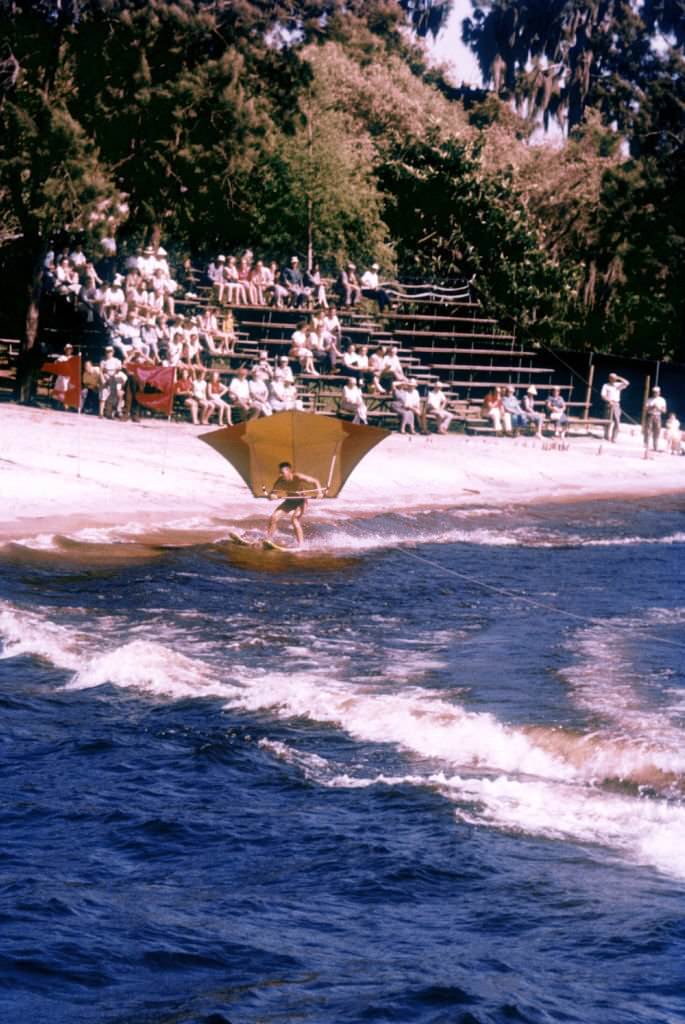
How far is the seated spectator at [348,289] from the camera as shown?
42531 millimetres

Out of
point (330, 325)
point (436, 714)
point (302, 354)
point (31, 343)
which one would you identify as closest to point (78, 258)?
point (31, 343)

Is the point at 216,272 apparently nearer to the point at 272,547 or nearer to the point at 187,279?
the point at 187,279

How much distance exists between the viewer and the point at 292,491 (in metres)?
26.2

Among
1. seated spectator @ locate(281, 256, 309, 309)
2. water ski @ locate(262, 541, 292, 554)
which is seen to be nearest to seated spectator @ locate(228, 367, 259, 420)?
seated spectator @ locate(281, 256, 309, 309)

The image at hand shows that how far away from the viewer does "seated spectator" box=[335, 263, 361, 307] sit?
42.5 m

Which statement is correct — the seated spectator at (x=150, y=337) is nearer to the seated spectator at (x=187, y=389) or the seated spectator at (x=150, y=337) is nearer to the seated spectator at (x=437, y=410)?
the seated spectator at (x=187, y=389)

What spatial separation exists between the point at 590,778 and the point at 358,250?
32.8 meters

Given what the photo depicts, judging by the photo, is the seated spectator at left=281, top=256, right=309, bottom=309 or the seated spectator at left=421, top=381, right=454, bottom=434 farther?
the seated spectator at left=281, top=256, right=309, bottom=309

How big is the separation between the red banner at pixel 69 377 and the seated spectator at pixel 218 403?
124 inches

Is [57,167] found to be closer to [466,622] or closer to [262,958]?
[466,622]

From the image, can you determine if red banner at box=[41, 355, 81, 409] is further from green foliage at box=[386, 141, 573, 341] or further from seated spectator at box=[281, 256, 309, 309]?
green foliage at box=[386, 141, 573, 341]

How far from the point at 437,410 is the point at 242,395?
5.98 m

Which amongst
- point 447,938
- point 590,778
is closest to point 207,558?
point 590,778

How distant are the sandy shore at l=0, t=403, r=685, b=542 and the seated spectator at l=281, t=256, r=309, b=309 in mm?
5799
